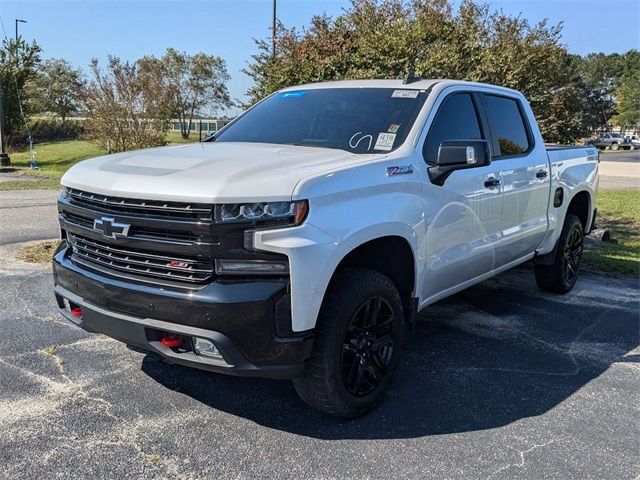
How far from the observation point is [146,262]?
120 inches

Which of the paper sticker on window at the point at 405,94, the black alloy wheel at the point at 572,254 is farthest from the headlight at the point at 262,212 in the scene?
the black alloy wheel at the point at 572,254

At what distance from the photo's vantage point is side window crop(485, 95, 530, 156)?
4.92m

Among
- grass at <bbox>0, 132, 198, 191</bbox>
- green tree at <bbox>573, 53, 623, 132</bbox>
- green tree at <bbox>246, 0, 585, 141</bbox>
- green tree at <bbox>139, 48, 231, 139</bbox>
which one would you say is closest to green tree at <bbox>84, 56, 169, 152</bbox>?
grass at <bbox>0, 132, 198, 191</bbox>

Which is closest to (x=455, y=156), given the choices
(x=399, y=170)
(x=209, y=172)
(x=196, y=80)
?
(x=399, y=170)

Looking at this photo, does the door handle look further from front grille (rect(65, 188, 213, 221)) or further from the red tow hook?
the red tow hook

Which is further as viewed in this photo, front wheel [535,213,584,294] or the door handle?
front wheel [535,213,584,294]

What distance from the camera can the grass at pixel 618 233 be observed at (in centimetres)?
776

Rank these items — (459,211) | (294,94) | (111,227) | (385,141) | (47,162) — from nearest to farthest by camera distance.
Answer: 1. (111,227)
2. (385,141)
3. (459,211)
4. (294,94)
5. (47,162)

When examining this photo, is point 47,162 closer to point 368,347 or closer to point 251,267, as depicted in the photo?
point 368,347

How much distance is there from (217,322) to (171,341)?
332mm

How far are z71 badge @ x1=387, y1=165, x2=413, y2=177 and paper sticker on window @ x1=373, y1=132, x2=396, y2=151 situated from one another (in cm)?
20

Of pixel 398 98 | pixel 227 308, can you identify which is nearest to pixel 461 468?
pixel 227 308

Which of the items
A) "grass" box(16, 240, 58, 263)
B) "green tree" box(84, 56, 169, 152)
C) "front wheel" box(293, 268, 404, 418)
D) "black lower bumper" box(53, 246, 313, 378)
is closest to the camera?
"black lower bumper" box(53, 246, 313, 378)

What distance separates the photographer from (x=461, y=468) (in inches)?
117
